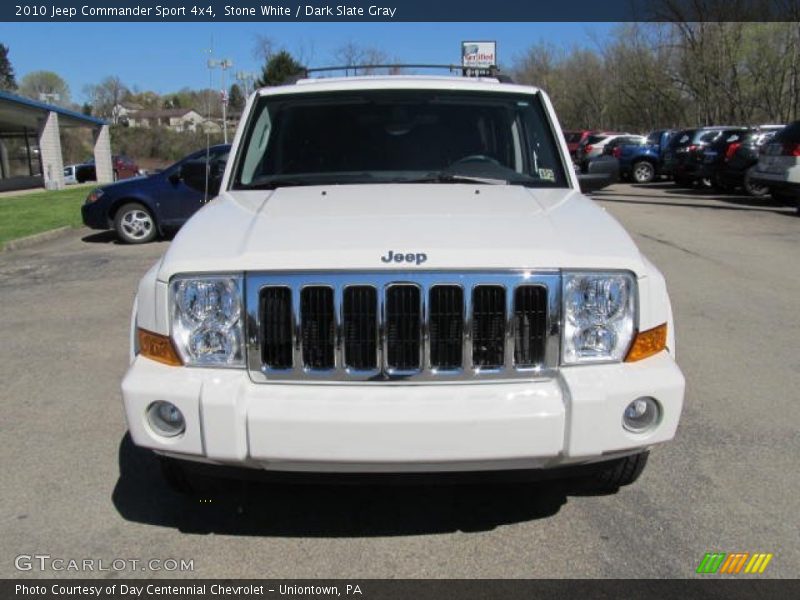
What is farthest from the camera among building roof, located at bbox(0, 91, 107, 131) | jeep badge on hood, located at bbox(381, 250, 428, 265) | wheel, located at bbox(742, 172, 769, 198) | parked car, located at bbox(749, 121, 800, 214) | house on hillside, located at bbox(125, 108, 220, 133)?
house on hillside, located at bbox(125, 108, 220, 133)

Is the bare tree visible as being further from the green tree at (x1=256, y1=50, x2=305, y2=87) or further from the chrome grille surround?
the chrome grille surround

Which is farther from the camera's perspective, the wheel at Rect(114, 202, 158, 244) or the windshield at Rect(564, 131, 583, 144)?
the windshield at Rect(564, 131, 583, 144)

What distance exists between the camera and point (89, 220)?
13.0 metres

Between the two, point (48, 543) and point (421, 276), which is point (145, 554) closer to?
point (48, 543)

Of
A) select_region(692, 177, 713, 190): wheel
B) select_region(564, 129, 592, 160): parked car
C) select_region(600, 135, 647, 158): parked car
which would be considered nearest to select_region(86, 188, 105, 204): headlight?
select_region(692, 177, 713, 190): wheel

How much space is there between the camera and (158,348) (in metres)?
2.88

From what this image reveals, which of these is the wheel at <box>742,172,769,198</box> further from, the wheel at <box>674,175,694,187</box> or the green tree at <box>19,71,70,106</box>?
the green tree at <box>19,71,70,106</box>

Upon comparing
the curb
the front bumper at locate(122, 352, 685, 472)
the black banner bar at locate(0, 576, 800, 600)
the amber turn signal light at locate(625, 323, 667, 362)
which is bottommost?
the black banner bar at locate(0, 576, 800, 600)

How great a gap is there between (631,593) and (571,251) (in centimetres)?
128

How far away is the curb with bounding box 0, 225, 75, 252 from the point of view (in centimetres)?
1234

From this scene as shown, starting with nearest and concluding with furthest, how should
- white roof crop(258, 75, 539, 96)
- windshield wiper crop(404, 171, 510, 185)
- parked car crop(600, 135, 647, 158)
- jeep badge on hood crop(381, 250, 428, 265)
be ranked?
jeep badge on hood crop(381, 250, 428, 265) < windshield wiper crop(404, 171, 510, 185) < white roof crop(258, 75, 539, 96) < parked car crop(600, 135, 647, 158)

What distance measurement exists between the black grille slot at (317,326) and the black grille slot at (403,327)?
0.21 m

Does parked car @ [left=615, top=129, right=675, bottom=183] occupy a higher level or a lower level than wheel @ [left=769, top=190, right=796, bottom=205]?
higher

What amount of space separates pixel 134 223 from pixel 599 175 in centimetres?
997
